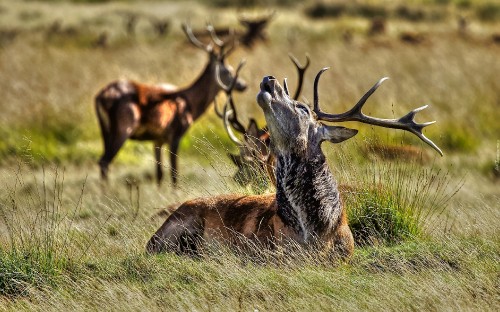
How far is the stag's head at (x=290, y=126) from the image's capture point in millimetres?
6383

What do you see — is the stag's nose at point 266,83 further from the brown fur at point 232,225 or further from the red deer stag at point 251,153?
the brown fur at point 232,225

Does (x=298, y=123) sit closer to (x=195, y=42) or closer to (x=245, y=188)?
(x=245, y=188)

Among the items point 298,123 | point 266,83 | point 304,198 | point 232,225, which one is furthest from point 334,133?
point 232,225

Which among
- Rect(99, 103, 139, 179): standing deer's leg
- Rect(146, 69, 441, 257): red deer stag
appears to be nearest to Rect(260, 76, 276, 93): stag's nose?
Rect(146, 69, 441, 257): red deer stag

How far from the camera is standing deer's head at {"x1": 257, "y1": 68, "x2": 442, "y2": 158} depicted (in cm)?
639

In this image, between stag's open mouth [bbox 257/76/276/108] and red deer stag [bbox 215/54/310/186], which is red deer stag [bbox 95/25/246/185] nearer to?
red deer stag [bbox 215/54/310/186]

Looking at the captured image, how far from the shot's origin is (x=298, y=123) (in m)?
6.49

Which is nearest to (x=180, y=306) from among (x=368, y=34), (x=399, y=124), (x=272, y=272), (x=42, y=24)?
(x=272, y=272)

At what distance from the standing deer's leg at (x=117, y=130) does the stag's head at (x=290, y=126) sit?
7.41 metres

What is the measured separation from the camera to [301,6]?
2174 inches

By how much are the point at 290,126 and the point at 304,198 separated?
0.48 metres

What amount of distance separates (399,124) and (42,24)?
39224mm

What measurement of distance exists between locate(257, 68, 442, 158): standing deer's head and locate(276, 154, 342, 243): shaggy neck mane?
0.08m

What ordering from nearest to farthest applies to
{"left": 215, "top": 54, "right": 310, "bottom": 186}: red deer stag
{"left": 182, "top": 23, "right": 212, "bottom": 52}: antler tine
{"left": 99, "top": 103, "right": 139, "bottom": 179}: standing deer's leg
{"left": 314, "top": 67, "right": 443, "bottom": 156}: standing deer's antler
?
{"left": 314, "top": 67, "right": 443, "bottom": 156}: standing deer's antler → {"left": 215, "top": 54, "right": 310, "bottom": 186}: red deer stag → {"left": 99, "top": 103, "right": 139, "bottom": 179}: standing deer's leg → {"left": 182, "top": 23, "right": 212, "bottom": 52}: antler tine
